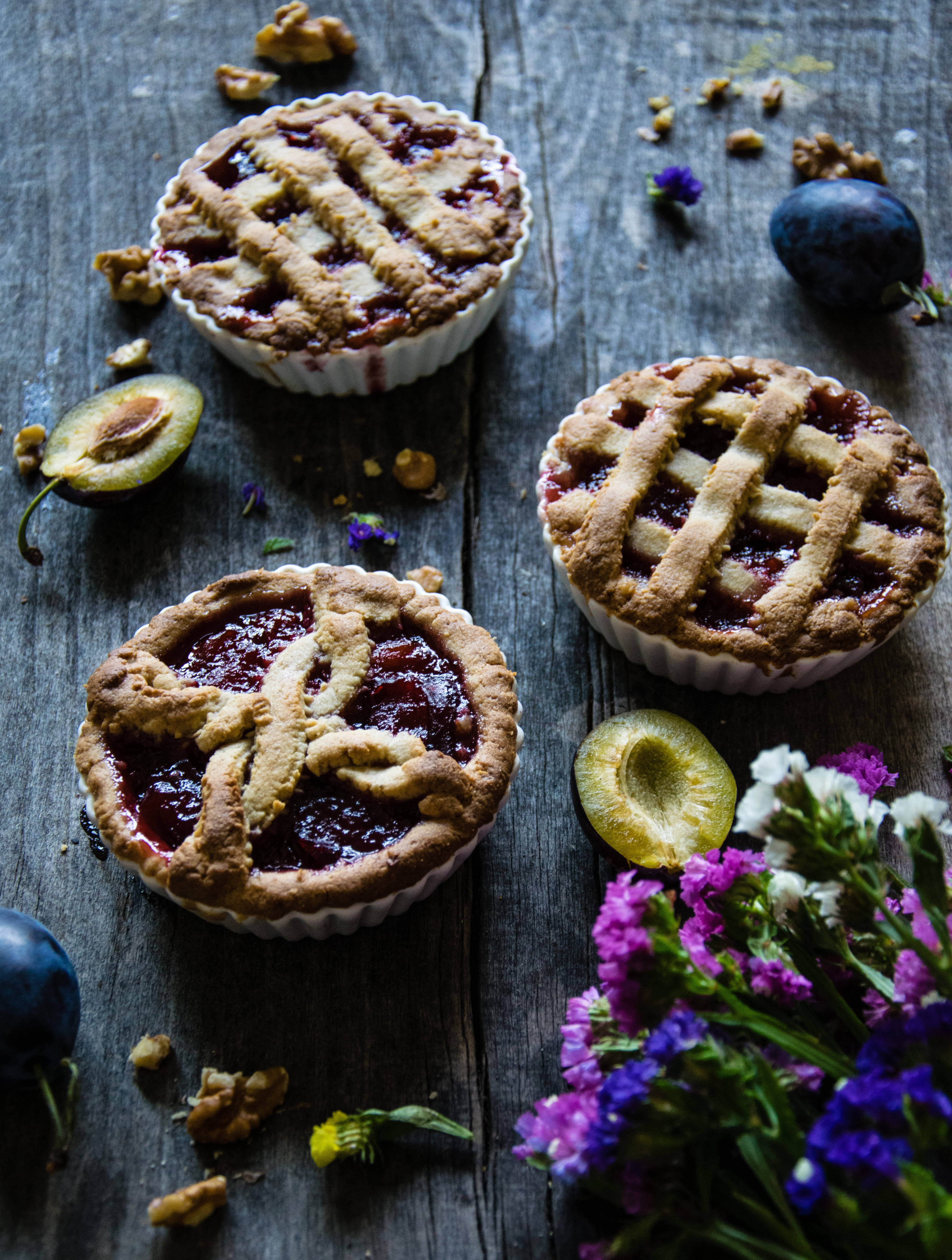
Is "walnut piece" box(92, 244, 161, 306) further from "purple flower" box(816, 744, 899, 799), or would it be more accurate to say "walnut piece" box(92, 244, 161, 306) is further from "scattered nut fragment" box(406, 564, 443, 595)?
"purple flower" box(816, 744, 899, 799)

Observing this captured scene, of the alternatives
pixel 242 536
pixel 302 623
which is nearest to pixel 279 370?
pixel 242 536

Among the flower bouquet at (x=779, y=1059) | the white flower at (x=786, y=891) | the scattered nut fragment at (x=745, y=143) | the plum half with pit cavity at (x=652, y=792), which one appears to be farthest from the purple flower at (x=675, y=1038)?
the scattered nut fragment at (x=745, y=143)

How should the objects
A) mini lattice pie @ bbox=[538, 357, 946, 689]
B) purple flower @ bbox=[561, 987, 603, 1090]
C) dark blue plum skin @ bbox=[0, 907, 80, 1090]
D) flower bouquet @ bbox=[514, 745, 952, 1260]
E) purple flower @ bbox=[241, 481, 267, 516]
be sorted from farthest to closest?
purple flower @ bbox=[241, 481, 267, 516] → mini lattice pie @ bbox=[538, 357, 946, 689] → dark blue plum skin @ bbox=[0, 907, 80, 1090] → purple flower @ bbox=[561, 987, 603, 1090] → flower bouquet @ bbox=[514, 745, 952, 1260]

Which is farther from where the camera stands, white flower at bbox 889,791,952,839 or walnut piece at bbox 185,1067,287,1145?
walnut piece at bbox 185,1067,287,1145

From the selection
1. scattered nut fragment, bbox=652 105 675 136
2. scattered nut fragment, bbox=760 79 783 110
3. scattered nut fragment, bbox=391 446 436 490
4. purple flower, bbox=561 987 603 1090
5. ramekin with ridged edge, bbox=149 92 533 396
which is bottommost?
purple flower, bbox=561 987 603 1090

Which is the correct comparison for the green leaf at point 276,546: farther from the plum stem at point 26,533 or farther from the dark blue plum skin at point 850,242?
the dark blue plum skin at point 850,242

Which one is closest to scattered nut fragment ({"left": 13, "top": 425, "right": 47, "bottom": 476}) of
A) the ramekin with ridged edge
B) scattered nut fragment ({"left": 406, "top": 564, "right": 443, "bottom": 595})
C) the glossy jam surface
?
the ramekin with ridged edge

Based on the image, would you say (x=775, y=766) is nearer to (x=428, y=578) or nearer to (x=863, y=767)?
(x=863, y=767)
